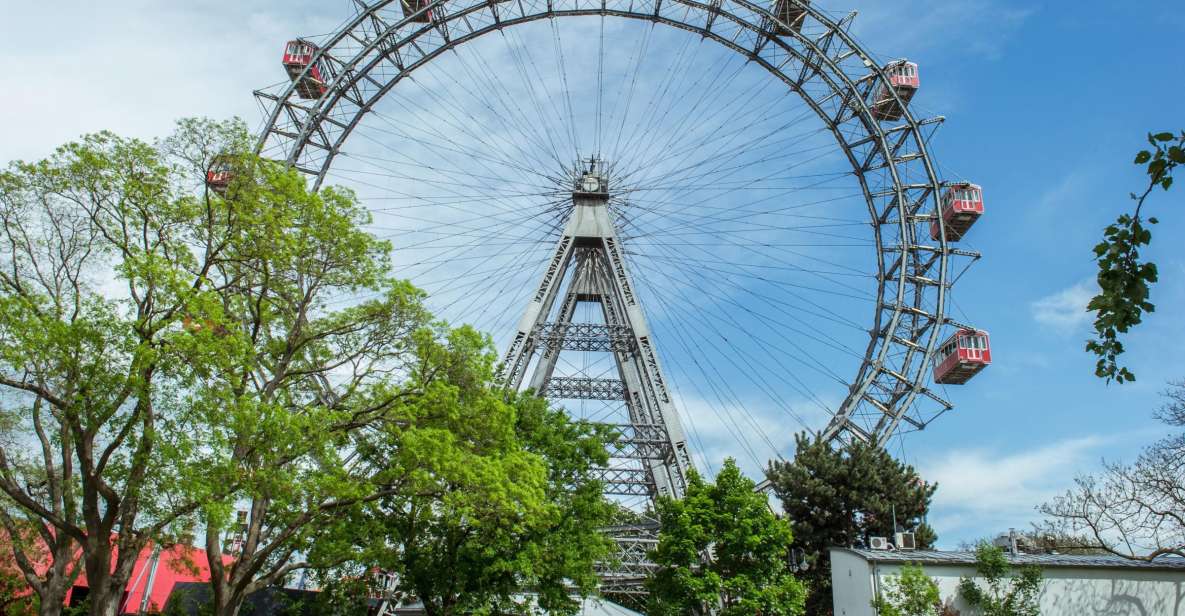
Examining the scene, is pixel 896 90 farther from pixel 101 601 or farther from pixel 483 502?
pixel 101 601

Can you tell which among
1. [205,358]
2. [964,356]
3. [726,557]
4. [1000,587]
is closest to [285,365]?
[205,358]

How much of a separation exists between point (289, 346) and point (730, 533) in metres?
13.7

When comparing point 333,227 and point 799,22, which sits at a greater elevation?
point 799,22

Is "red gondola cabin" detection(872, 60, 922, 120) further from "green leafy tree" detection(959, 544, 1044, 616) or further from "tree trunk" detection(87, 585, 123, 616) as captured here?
"tree trunk" detection(87, 585, 123, 616)

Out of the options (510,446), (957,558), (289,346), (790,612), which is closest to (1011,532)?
(957,558)

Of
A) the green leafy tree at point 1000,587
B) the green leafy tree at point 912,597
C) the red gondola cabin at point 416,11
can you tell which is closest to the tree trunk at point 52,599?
the green leafy tree at point 912,597

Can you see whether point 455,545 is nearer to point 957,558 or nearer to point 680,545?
point 680,545

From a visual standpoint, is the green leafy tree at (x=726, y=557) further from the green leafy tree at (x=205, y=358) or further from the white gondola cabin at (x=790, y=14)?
the white gondola cabin at (x=790, y=14)

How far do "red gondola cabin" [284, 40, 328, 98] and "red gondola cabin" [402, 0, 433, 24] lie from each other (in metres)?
4.13

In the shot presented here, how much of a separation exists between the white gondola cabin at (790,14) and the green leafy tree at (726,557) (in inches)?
774

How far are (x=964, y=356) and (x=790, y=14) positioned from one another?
51.9ft

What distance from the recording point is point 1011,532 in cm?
2658

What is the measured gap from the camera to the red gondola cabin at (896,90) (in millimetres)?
36312

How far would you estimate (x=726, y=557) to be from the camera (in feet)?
81.3
